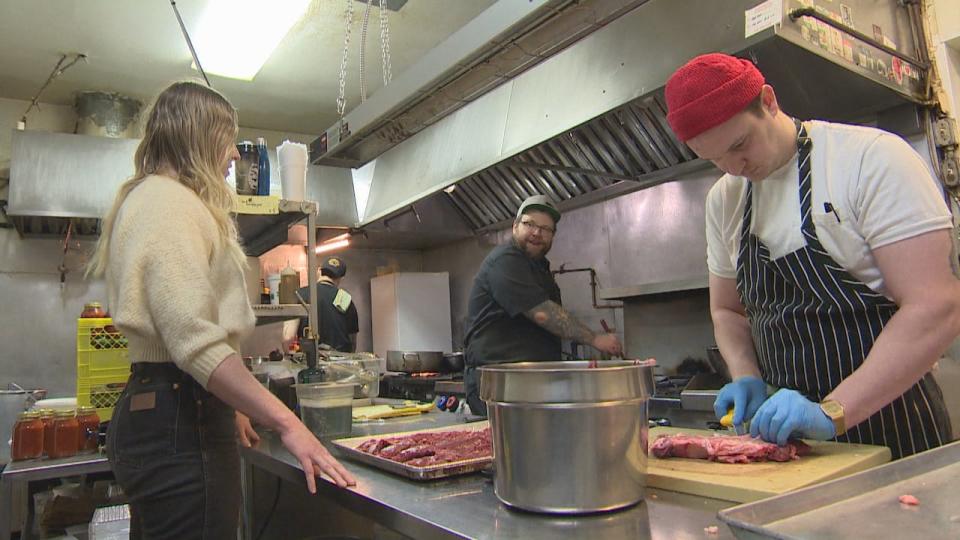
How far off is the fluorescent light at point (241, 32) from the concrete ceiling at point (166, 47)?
2.5 inches

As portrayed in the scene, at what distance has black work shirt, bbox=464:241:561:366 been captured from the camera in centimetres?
287

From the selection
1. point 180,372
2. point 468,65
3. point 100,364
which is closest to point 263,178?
point 100,364

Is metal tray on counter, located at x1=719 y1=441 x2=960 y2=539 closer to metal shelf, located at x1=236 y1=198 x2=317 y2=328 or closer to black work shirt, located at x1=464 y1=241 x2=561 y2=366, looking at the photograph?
black work shirt, located at x1=464 y1=241 x2=561 y2=366

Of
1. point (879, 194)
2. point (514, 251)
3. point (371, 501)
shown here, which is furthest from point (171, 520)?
point (514, 251)

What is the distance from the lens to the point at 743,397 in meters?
1.35

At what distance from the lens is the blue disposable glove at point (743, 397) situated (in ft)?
4.35

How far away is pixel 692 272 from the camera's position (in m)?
3.46

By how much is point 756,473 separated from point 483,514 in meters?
0.47

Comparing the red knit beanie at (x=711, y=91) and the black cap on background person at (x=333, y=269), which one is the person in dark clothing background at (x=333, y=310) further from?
the red knit beanie at (x=711, y=91)

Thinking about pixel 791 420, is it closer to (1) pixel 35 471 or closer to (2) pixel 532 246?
(2) pixel 532 246

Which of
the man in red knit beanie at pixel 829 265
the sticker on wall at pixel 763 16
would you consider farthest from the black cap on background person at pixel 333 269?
the man in red knit beanie at pixel 829 265

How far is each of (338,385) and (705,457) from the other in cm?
106

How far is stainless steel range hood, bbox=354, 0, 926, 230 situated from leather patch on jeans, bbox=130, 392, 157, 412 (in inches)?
69.4

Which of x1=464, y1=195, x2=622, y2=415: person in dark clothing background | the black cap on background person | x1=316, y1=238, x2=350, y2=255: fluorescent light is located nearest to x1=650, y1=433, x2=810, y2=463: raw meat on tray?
x1=464, y1=195, x2=622, y2=415: person in dark clothing background
